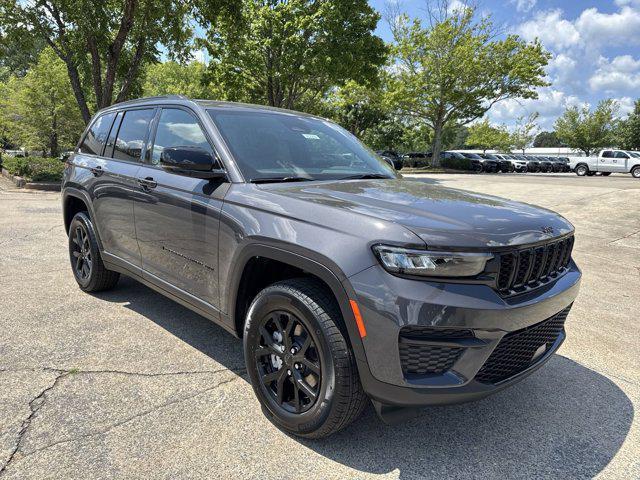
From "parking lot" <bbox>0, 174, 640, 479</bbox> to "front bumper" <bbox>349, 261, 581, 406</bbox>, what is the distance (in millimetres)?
490

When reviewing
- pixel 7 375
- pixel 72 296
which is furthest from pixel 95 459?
pixel 72 296

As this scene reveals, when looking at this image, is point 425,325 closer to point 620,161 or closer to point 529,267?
point 529,267

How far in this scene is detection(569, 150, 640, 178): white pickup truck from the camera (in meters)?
30.6

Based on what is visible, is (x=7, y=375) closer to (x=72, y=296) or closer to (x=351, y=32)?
(x=72, y=296)

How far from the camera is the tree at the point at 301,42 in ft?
60.1

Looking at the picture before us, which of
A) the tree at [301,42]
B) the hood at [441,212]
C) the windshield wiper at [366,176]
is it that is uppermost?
the tree at [301,42]

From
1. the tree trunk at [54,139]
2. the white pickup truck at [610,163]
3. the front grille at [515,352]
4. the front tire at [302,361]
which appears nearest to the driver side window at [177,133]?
the front tire at [302,361]

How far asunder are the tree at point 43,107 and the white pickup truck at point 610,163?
33.4 metres

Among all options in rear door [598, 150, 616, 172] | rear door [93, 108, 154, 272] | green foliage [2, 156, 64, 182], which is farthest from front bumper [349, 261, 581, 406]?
rear door [598, 150, 616, 172]

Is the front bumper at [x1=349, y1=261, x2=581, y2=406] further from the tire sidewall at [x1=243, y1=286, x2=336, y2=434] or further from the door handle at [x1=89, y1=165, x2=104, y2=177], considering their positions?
the door handle at [x1=89, y1=165, x2=104, y2=177]

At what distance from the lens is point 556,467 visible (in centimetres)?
233

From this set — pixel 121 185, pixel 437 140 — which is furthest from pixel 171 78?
pixel 121 185

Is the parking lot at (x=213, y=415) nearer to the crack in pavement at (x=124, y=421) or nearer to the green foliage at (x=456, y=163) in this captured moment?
the crack in pavement at (x=124, y=421)

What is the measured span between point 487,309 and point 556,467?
3.24 ft
